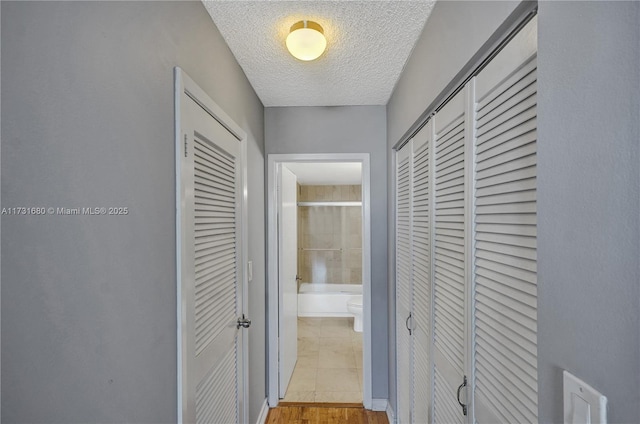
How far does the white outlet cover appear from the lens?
0.52 m

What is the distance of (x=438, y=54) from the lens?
1344 mm

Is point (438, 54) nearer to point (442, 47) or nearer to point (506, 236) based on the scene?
point (442, 47)

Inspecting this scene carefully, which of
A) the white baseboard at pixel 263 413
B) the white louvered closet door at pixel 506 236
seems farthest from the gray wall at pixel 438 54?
the white baseboard at pixel 263 413

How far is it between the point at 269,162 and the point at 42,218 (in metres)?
2.00

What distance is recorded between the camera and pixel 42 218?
63 centimetres

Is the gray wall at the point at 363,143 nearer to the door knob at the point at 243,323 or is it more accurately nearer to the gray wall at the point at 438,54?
the gray wall at the point at 438,54

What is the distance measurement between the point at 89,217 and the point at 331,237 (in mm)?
4926

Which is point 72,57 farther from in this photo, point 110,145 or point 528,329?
point 528,329

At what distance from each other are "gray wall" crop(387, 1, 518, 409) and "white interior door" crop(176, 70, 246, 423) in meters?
0.98

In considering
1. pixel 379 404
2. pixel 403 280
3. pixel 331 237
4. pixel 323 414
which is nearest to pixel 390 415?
pixel 379 404

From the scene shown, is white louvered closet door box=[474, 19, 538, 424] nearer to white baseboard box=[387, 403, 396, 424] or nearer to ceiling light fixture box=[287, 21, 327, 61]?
ceiling light fixture box=[287, 21, 327, 61]

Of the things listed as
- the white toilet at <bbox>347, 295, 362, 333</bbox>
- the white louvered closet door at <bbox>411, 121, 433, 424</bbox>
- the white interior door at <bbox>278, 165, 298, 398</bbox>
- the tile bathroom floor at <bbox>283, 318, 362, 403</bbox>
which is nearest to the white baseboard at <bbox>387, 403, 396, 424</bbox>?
the tile bathroom floor at <bbox>283, 318, 362, 403</bbox>

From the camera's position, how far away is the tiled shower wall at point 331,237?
218 inches

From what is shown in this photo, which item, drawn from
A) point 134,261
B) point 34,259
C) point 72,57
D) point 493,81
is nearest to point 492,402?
point 493,81
